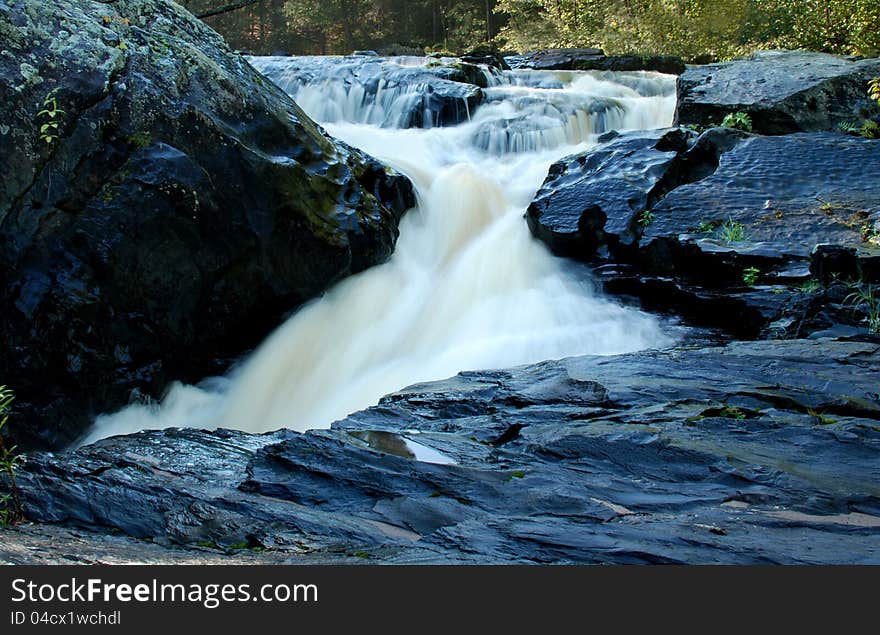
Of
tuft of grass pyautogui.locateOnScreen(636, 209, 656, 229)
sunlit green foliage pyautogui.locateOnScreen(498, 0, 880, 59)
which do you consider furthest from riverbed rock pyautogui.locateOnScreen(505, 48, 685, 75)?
tuft of grass pyautogui.locateOnScreen(636, 209, 656, 229)

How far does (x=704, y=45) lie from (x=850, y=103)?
515 inches

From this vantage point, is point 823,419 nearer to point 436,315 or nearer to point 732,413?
point 732,413

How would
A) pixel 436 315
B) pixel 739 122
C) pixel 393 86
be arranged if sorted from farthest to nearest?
pixel 393 86, pixel 739 122, pixel 436 315

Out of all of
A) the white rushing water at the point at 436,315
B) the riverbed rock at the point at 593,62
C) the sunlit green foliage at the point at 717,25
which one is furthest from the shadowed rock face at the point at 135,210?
the sunlit green foliage at the point at 717,25

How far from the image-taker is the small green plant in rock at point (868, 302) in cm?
528

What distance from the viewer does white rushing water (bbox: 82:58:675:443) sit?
633 centimetres

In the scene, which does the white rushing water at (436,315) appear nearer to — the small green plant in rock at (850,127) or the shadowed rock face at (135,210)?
the shadowed rock face at (135,210)

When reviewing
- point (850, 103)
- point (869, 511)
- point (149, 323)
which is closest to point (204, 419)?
point (149, 323)

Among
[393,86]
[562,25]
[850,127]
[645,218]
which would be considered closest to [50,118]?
[645,218]

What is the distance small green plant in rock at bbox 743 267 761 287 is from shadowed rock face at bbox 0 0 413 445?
3.62 meters

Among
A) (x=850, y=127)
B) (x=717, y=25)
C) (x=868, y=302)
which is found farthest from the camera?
(x=717, y=25)

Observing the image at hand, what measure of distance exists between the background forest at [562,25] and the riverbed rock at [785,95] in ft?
→ 28.2

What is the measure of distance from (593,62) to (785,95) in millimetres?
9485

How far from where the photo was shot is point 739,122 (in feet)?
31.4
